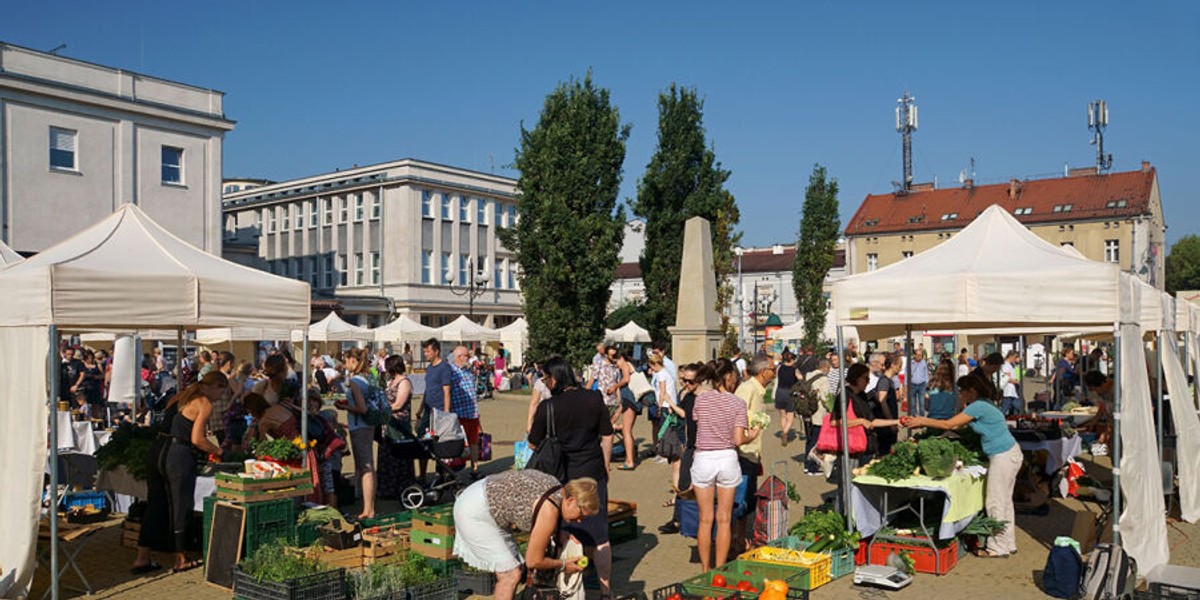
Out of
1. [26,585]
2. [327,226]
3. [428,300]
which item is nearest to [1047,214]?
[428,300]

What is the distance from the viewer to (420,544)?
8.13m

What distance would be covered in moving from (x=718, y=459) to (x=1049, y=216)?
68.9 meters

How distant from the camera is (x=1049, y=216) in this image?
228 ft

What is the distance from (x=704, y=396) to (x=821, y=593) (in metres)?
1.80

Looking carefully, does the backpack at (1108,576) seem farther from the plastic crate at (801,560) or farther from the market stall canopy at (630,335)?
the market stall canopy at (630,335)

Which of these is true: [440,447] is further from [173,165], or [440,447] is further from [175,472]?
[173,165]

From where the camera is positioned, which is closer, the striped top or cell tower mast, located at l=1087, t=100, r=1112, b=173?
the striped top

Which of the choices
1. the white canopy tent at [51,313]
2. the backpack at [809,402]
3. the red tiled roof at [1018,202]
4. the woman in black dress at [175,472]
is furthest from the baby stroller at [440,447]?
the red tiled roof at [1018,202]

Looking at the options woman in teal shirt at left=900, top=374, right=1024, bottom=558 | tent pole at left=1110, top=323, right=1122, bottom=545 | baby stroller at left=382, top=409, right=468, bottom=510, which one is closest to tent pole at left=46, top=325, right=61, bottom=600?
baby stroller at left=382, top=409, right=468, bottom=510

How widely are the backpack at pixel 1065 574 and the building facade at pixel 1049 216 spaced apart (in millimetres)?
60297

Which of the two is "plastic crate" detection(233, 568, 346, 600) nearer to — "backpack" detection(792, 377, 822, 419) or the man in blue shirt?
the man in blue shirt

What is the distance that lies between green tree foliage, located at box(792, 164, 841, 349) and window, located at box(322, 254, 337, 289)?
30.2m

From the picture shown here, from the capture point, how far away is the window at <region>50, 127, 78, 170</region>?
118 feet

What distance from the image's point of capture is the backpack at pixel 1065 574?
25.5 feet
